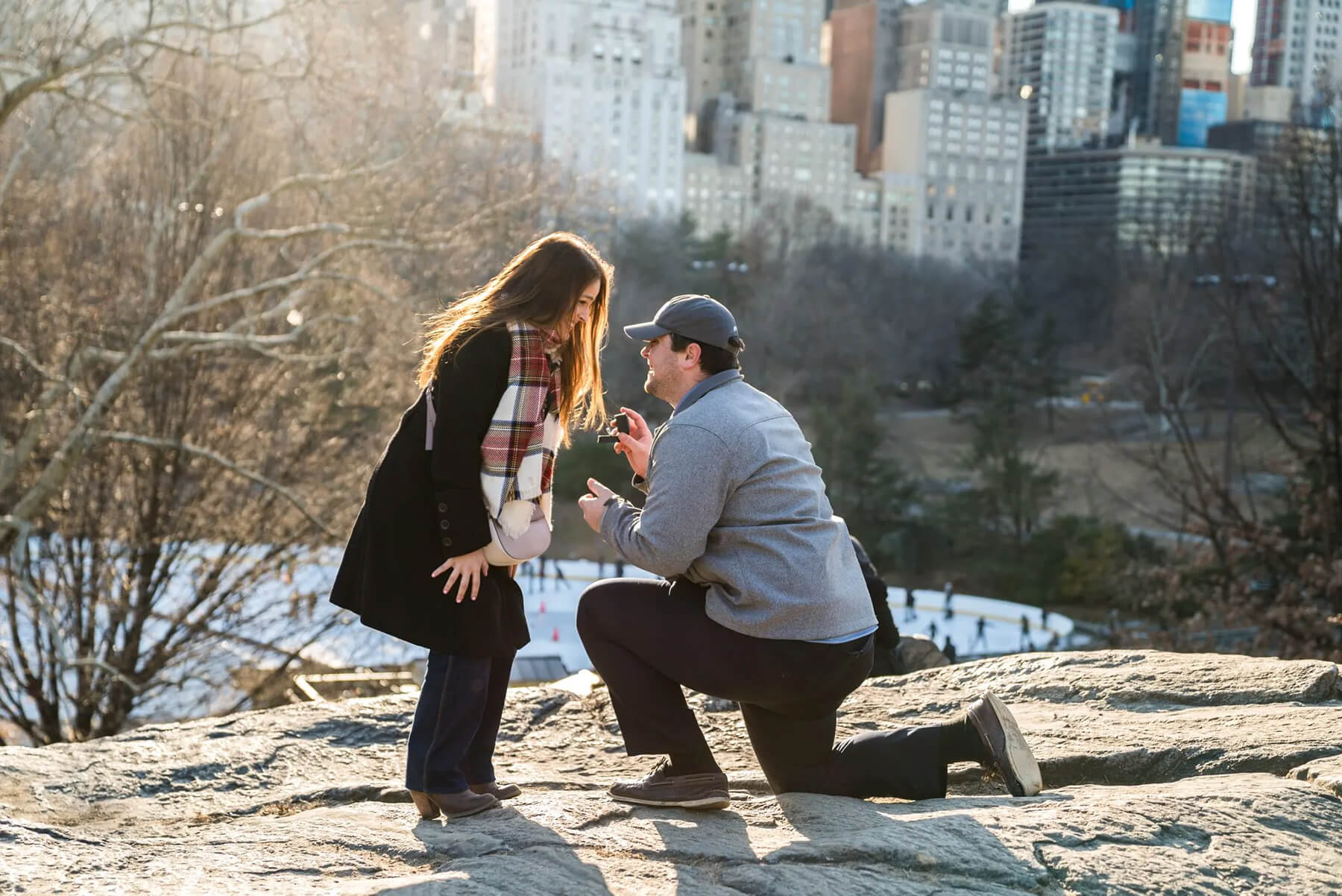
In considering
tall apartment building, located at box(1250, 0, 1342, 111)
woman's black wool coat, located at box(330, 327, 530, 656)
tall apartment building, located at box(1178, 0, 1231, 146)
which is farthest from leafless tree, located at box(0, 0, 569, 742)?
tall apartment building, located at box(1178, 0, 1231, 146)

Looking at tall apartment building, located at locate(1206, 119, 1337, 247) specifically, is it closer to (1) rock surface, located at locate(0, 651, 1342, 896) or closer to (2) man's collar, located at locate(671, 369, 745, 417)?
(1) rock surface, located at locate(0, 651, 1342, 896)

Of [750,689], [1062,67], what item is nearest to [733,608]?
[750,689]

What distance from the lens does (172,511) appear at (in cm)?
1166

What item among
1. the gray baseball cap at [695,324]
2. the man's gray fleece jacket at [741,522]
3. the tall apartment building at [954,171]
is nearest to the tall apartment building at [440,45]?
the gray baseball cap at [695,324]

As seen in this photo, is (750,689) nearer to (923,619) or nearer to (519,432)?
(519,432)

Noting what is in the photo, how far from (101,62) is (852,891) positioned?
968cm

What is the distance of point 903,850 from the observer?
3012mm

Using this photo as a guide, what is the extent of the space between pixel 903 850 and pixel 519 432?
1278mm

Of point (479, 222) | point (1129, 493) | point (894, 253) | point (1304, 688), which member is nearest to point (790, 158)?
point (894, 253)

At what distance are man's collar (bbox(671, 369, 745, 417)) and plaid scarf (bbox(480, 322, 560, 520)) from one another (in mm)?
337

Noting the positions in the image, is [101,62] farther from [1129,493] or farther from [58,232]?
[1129,493]

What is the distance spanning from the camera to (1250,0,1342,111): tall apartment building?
107 metres

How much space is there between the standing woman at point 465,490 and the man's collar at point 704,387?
13.3 inches

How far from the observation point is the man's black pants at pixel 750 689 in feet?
10.8
